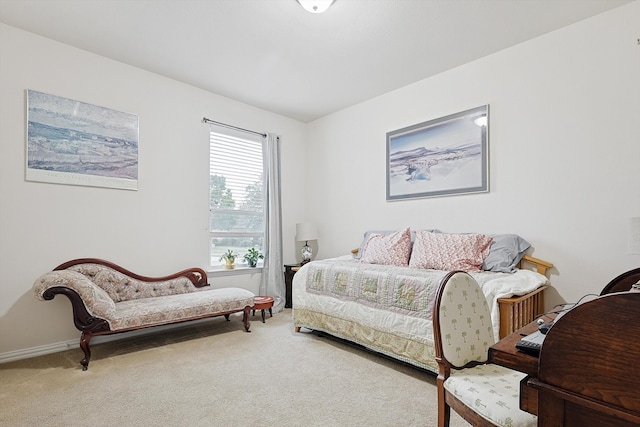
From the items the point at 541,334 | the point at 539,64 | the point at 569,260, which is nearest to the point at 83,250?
the point at 541,334

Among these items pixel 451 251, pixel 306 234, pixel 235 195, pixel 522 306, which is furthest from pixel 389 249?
pixel 235 195

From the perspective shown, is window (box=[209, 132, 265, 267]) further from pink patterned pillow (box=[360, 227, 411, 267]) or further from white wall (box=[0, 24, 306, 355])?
pink patterned pillow (box=[360, 227, 411, 267])

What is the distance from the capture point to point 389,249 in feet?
11.4

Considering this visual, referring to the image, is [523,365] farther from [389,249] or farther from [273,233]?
[273,233]

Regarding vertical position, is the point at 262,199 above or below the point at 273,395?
above

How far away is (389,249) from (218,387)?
2034 mm

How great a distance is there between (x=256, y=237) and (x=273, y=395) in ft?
8.83

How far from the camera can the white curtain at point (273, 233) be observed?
4535 mm

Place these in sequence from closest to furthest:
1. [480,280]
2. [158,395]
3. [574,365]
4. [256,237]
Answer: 1. [574,365]
2. [158,395]
3. [480,280]
4. [256,237]

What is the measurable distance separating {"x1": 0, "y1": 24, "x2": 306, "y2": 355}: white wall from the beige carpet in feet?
2.32

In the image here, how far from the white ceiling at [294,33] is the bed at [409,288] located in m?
1.78

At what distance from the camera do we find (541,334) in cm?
100

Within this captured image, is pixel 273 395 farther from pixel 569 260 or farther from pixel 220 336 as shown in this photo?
pixel 569 260

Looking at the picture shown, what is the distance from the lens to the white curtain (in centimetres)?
454
